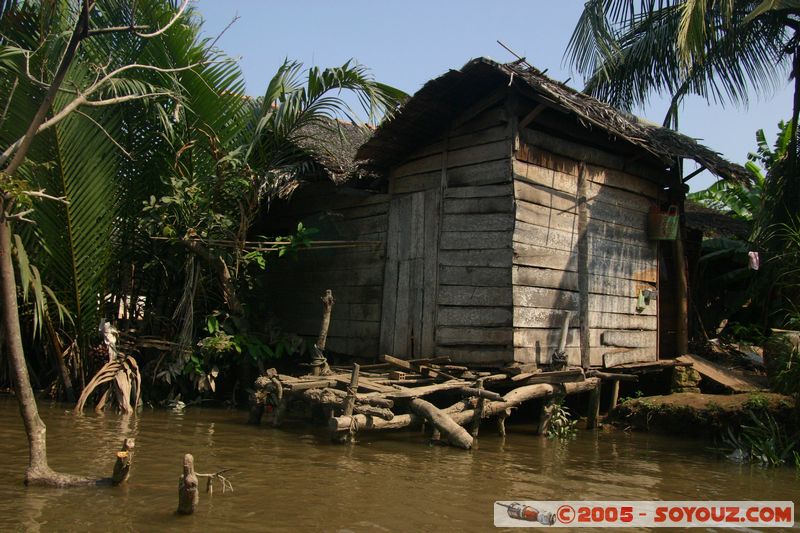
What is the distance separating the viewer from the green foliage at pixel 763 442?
660cm

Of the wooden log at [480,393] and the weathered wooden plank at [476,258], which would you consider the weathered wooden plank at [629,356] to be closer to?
the weathered wooden plank at [476,258]

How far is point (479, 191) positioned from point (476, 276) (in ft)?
3.13

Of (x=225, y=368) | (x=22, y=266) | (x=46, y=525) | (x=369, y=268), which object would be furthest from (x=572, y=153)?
(x=46, y=525)

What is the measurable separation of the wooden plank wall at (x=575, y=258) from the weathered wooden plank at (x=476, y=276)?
14 centimetres

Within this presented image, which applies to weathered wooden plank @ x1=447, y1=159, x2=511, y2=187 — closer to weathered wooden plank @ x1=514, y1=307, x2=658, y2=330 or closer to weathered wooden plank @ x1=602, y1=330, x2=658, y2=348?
weathered wooden plank @ x1=514, y1=307, x2=658, y2=330

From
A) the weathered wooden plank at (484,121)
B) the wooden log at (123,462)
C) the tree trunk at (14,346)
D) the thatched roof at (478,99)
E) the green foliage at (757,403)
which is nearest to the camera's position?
the tree trunk at (14,346)

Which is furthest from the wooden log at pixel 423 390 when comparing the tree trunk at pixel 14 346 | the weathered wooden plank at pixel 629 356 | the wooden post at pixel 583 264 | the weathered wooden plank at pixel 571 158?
the tree trunk at pixel 14 346

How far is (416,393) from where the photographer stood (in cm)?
660

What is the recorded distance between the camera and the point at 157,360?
8773 mm

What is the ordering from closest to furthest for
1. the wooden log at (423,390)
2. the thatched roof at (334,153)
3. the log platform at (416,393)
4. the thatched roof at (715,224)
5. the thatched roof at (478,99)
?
the log platform at (416,393), the wooden log at (423,390), the thatched roof at (478,99), the thatched roof at (334,153), the thatched roof at (715,224)

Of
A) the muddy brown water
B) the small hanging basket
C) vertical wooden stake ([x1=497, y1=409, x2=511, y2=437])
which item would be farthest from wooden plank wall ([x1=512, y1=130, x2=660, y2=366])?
the muddy brown water

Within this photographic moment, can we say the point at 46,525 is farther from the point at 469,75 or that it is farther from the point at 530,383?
the point at 469,75

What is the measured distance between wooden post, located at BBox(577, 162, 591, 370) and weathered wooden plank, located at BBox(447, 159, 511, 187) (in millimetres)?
1275

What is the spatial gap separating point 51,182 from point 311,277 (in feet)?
11.7
